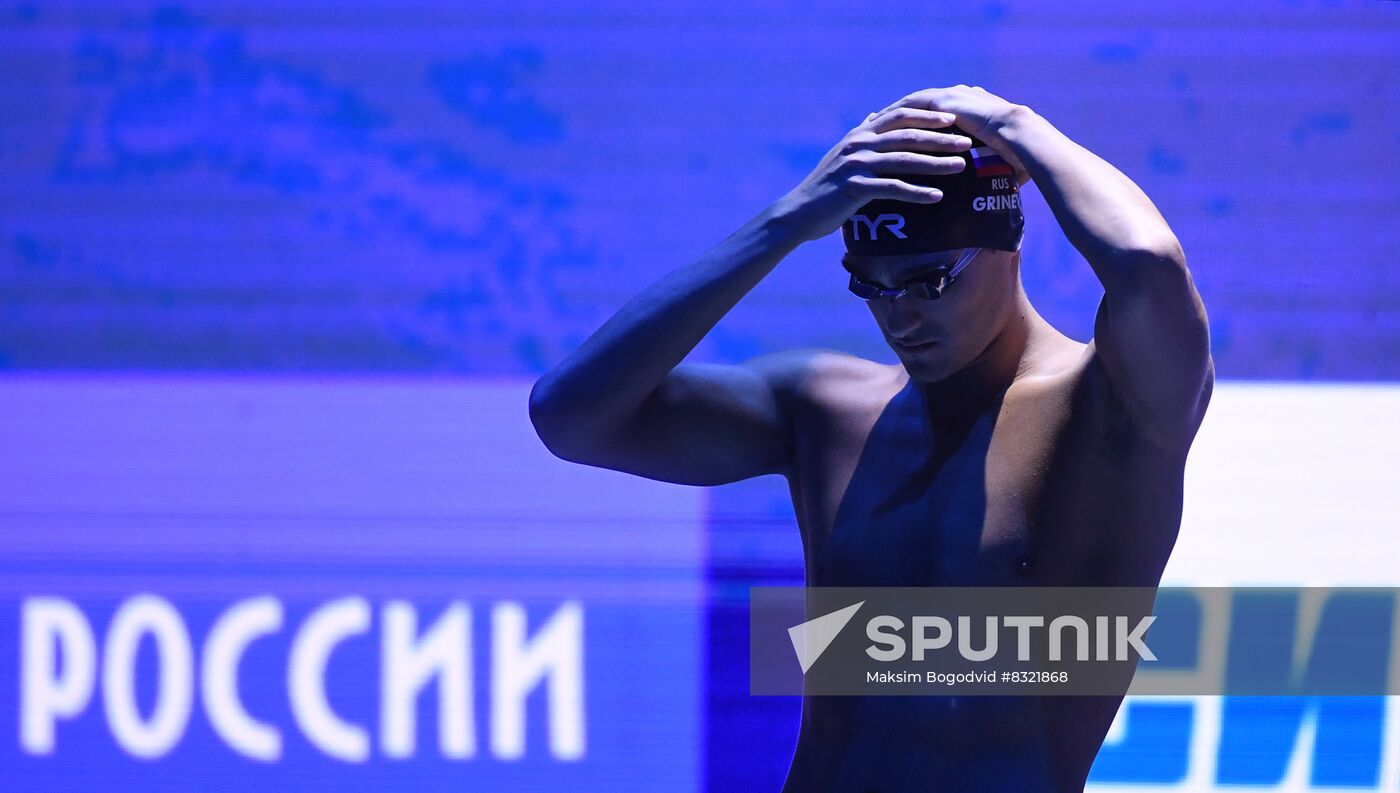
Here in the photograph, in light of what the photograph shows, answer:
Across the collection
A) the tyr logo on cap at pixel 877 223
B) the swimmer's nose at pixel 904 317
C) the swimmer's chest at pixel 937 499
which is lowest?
the swimmer's chest at pixel 937 499

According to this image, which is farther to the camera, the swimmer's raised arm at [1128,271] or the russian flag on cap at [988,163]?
the russian flag on cap at [988,163]

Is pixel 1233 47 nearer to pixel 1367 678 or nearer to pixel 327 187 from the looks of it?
pixel 1367 678

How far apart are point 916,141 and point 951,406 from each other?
365mm

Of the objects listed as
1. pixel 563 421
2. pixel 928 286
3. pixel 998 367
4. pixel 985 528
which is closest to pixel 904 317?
pixel 928 286

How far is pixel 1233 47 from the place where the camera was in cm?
220

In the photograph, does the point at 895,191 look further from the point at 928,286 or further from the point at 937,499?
the point at 937,499

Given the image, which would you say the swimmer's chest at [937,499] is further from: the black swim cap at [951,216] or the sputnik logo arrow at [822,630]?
the black swim cap at [951,216]

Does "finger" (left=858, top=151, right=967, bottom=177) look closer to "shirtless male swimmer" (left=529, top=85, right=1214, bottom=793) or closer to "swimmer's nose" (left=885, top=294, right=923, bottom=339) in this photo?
"shirtless male swimmer" (left=529, top=85, right=1214, bottom=793)

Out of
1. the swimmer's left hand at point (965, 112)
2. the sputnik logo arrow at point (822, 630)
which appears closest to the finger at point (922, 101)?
the swimmer's left hand at point (965, 112)

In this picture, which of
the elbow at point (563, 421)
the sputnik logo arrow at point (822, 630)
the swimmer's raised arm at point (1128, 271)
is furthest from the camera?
the sputnik logo arrow at point (822, 630)

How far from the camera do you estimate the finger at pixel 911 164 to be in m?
1.35

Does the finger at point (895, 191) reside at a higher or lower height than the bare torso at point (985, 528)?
higher

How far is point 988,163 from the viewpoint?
4.67 ft

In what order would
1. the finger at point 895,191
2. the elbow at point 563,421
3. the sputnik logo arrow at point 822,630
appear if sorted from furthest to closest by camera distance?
the sputnik logo arrow at point 822,630, the elbow at point 563,421, the finger at point 895,191
